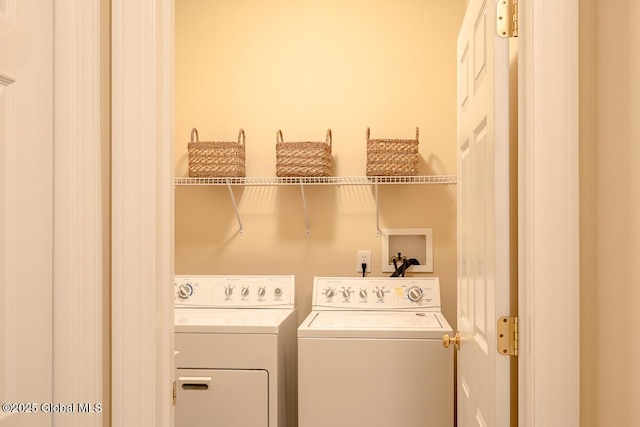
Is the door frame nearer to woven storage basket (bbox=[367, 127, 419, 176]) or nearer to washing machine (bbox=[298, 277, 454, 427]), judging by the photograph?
washing machine (bbox=[298, 277, 454, 427])

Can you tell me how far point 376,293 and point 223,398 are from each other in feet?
2.91

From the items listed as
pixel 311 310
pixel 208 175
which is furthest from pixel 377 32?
pixel 311 310

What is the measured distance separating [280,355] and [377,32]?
1664 millimetres

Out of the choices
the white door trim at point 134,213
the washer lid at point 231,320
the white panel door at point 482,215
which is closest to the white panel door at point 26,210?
the white door trim at point 134,213

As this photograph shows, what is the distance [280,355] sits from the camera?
231 cm

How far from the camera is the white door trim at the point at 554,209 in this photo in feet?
3.33

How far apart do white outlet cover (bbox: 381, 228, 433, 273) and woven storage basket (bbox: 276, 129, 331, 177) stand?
0.49 meters

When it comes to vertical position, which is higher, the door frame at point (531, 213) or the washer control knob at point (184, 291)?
the door frame at point (531, 213)

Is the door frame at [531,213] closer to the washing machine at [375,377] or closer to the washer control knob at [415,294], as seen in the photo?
the washing machine at [375,377]

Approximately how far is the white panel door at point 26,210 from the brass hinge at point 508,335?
2.77 feet

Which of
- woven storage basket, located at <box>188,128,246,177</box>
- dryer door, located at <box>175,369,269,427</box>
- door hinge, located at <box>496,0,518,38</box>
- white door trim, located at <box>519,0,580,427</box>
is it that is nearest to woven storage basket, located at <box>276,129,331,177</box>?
woven storage basket, located at <box>188,128,246,177</box>

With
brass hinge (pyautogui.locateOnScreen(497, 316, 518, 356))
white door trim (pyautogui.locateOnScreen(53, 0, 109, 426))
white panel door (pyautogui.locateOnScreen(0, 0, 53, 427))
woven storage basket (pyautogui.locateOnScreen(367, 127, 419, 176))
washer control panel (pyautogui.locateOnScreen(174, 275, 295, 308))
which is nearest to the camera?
white panel door (pyautogui.locateOnScreen(0, 0, 53, 427))

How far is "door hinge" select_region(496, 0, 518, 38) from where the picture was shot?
116 centimetres

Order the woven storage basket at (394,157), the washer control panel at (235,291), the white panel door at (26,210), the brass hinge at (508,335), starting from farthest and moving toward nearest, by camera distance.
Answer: the washer control panel at (235,291)
the woven storage basket at (394,157)
the brass hinge at (508,335)
the white panel door at (26,210)
